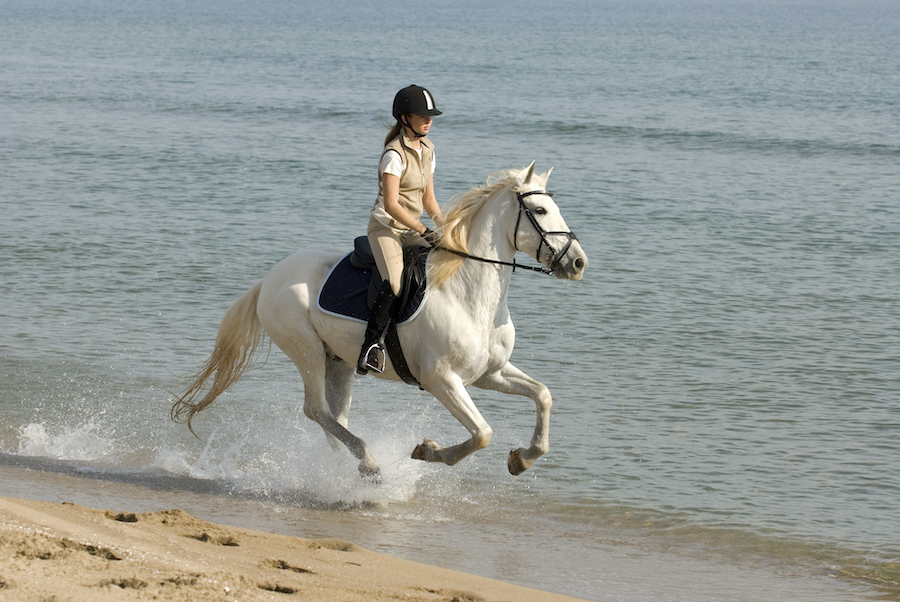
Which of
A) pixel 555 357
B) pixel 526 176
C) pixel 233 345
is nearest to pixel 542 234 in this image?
pixel 526 176

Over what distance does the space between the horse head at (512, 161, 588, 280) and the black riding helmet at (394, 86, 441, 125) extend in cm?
72

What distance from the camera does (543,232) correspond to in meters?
6.38

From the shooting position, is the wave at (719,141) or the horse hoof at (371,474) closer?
the horse hoof at (371,474)

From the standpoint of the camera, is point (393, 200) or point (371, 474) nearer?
point (393, 200)

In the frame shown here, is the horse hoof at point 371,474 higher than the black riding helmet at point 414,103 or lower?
lower

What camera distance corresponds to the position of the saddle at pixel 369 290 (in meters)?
6.80

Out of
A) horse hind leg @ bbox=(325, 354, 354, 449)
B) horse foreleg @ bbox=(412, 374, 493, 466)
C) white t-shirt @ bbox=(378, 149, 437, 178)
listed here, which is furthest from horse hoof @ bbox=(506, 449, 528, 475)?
white t-shirt @ bbox=(378, 149, 437, 178)

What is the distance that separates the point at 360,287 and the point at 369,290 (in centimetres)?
13

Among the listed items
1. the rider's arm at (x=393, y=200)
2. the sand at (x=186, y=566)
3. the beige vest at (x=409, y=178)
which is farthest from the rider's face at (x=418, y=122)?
the sand at (x=186, y=566)

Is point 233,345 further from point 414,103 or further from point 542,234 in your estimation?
point 542,234

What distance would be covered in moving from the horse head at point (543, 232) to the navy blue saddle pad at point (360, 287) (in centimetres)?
70

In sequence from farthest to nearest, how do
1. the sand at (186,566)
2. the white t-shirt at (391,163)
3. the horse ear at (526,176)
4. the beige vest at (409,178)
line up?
the beige vest at (409,178)
the white t-shirt at (391,163)
the horse ear at (526,176)
the sand at (186,566)

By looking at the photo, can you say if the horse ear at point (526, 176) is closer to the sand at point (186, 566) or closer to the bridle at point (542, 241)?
the bridle at point (542, 241)

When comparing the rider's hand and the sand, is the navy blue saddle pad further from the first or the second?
the sand
